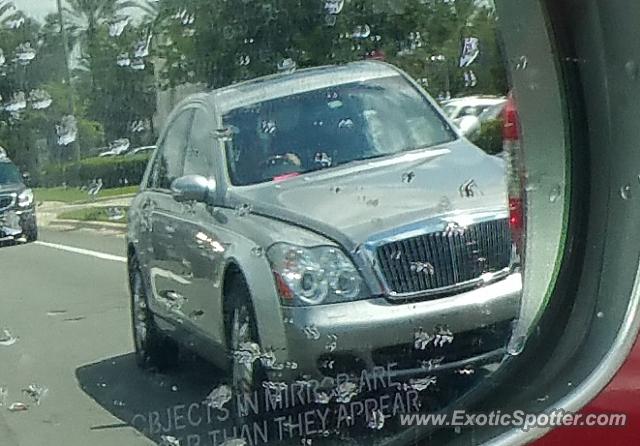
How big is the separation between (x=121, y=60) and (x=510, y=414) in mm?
1256

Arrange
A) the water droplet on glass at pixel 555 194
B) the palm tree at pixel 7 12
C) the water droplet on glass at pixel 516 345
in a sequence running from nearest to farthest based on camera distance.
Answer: the palm tree at pixel 7 12, the water droplet on glass at pixel 516 345, the water droplet on glass at pixel 555 194

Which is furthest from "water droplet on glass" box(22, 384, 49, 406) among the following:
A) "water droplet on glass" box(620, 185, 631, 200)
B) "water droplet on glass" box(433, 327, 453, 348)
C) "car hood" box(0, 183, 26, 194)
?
"water droplet on glass" box(620, 185, 631, 200)

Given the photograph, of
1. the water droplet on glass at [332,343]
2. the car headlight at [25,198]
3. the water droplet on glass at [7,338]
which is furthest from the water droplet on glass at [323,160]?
the water droplet on glass at [7,338]

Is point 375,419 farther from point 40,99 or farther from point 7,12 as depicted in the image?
point 7,12

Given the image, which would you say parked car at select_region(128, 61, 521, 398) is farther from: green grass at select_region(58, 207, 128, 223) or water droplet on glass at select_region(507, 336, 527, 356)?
water droplet on glass at select_region(507, 336, 527, 356)

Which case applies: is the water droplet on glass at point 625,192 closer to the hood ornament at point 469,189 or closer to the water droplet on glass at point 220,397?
the hood ornament at point 469,189

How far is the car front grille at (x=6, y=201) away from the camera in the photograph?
2.16 meters

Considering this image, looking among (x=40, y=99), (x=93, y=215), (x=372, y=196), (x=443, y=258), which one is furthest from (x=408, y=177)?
(x=40, y=99)

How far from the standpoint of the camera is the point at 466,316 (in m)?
2.49

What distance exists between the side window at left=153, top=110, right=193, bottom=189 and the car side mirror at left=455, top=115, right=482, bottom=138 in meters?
0.61

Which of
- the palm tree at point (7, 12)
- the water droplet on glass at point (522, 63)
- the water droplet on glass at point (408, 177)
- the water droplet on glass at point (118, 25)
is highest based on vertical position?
the palm tree at point (7, 12)

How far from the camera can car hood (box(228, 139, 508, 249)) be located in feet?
7.59

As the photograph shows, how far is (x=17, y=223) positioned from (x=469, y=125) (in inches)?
38.8

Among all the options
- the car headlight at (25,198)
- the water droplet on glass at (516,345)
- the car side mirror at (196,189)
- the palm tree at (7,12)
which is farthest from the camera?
the water droplet on glass at (516,345)
